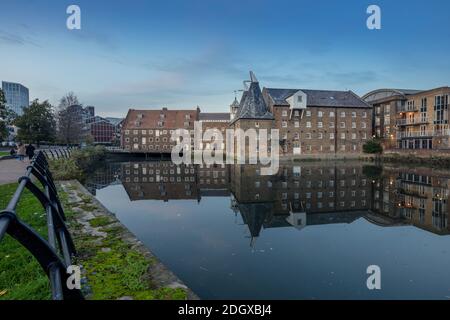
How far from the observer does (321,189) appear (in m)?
16.9

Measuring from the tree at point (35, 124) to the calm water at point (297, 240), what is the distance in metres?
37.5

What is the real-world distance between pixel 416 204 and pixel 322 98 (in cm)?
3975

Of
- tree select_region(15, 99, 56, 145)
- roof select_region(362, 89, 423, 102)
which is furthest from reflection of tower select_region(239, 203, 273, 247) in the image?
roof select_region(362, 89, 423, 102)

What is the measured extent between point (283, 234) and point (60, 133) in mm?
56782

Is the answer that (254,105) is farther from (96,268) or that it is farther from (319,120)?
(96,268)

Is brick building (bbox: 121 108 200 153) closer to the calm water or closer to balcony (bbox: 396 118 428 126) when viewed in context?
balcony (bbox: 396 118 428 126)

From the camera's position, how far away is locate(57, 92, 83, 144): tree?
52625 mm

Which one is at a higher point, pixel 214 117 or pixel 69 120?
pixel 214 117

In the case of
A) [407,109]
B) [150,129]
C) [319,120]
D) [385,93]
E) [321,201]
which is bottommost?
[321,201]

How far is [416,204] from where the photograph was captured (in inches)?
502

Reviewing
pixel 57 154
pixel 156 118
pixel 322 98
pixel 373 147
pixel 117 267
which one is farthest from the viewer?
pixel 156 118

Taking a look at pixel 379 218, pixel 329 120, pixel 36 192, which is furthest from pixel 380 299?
pixel 329 120

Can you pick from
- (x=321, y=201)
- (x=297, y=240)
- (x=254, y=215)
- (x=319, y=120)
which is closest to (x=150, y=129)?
(x=319, y=120)
